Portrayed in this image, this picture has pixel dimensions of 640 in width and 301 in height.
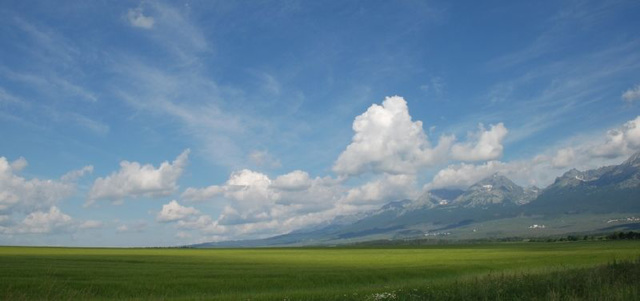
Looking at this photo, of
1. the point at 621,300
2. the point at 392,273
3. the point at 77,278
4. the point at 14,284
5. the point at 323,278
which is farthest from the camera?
the point at 392,273

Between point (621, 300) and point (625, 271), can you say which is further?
point (625, 271)

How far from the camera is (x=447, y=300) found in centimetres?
1470

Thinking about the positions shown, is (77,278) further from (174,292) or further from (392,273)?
(392,273)

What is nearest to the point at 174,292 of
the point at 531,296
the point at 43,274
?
the point at 43,274

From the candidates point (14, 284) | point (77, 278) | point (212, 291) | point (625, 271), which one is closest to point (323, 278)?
point (212, 291)

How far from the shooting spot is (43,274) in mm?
36250

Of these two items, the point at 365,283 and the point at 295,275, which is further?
the point at 295,275

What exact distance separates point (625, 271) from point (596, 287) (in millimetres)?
4180

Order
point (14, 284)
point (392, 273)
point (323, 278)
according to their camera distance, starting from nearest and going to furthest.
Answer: point (14, 284), point (323, 278), point (392, 273)

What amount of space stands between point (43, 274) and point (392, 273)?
28.0 meters

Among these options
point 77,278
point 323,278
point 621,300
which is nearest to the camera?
point 621,300

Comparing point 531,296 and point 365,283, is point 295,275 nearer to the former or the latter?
point 365,283

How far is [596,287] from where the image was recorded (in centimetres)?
1446

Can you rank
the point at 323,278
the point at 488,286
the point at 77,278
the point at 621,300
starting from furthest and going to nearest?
the point at 323,278
the point at 77,278
the point at 488,286
the point at 621,300
